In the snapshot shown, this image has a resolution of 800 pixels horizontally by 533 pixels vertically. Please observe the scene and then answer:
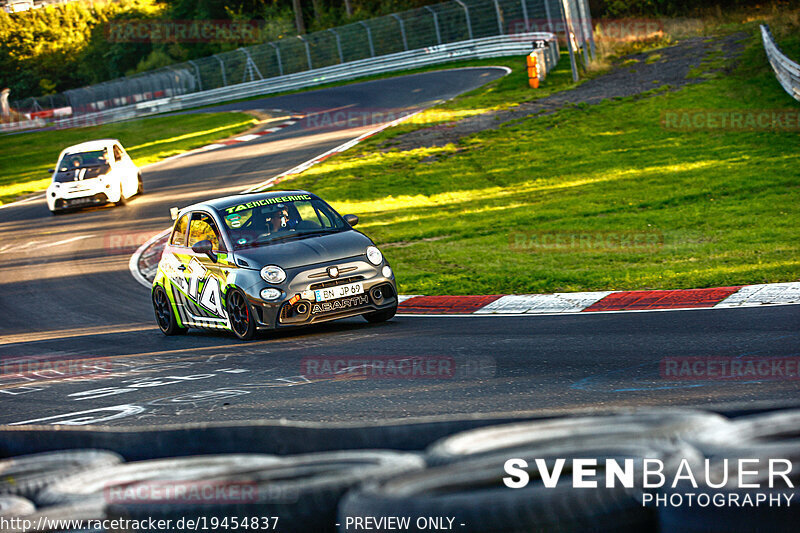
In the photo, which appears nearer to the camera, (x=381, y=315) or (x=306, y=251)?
(x=306, y=251)

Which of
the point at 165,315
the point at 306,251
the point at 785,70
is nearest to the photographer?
the point at 306,251

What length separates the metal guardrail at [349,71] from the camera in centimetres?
4467

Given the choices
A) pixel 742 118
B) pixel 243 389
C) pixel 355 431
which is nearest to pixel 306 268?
pixel 243 389

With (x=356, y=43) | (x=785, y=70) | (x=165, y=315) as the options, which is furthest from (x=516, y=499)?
(x=356, y=43)

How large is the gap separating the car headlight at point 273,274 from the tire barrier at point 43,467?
5.44 meters

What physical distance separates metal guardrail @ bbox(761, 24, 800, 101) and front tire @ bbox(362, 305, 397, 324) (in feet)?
57.1

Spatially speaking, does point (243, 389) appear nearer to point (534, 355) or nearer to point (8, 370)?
point (534, 355)

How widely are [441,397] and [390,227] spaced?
37.4ft

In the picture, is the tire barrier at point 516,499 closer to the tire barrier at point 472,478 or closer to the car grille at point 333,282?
the tire barrier at point 472,478

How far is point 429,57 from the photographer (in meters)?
48.0

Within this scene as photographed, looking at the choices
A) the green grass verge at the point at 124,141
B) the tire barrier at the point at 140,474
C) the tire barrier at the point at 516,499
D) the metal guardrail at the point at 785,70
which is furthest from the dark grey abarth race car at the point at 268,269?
Result: the green grass verge at the point at 124,141

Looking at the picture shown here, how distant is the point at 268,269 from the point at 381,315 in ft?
4.66

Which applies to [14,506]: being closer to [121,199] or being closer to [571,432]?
[571,432]

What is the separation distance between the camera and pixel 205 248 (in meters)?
10.8
